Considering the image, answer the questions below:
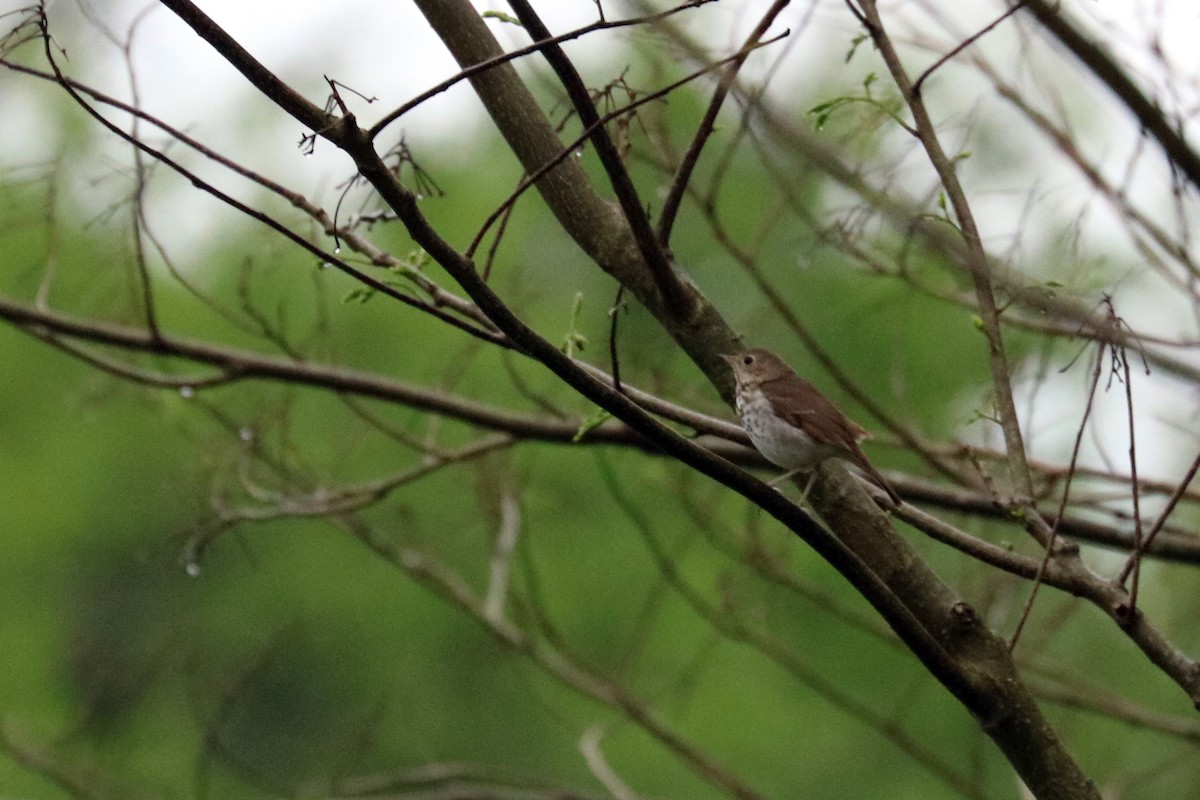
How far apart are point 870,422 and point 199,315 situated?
23.4ft

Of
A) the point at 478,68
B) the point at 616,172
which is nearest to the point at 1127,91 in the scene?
the point at 616,172

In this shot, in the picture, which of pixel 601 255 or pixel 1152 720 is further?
pixel 1152 720

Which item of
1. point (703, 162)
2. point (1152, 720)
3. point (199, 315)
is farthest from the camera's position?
point (199, 315)

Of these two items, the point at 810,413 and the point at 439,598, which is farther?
the point at 439,598

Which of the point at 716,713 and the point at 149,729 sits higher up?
the point at 716,713

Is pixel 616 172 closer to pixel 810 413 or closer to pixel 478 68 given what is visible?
pixel 478 68

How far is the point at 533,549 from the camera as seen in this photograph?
11.7 m

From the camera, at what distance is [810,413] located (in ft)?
10.7

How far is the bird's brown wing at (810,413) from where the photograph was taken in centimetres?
327

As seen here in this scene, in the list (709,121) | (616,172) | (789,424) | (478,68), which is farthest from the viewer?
(789,424)

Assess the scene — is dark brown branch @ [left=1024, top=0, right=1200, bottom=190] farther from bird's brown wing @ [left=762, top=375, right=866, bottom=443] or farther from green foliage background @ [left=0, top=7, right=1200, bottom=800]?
green foliage background @ [left=0, top=7, right=1200, bottom=800]

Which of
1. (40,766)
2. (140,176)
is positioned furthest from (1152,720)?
(40,766)

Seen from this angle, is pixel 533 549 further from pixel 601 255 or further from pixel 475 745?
pixel 601 255

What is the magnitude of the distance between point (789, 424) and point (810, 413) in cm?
6
